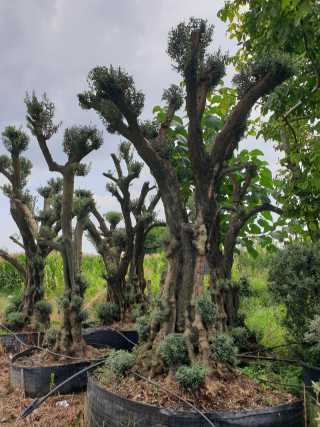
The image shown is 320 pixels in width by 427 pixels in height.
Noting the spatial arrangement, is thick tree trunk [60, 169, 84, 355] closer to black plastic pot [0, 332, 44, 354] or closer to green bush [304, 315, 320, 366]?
black plastic pot [0, 332, 44, 354]

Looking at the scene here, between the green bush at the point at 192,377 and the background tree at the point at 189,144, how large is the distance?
0.24 meters

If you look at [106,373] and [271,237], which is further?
[271,237]

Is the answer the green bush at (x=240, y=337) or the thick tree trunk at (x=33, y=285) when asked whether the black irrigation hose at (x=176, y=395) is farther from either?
the thick tree trunk at (x=33, y=285)

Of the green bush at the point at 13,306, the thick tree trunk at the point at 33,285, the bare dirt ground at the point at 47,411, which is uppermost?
the thick tree trunk at the point at 33,285

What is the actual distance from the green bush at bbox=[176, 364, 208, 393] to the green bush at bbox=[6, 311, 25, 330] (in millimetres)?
4211

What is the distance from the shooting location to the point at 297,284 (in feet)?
12.7

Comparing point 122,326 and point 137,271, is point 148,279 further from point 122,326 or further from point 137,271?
point 122,326

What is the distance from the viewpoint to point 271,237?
579cm

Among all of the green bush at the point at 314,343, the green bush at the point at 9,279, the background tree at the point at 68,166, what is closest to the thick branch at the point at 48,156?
the background tree at the point at 68,166

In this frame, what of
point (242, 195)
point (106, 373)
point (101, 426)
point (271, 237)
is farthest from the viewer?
point (271, 237)

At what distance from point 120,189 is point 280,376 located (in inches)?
143

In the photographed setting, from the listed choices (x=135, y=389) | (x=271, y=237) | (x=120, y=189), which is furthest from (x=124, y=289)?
(x=135, y=389)

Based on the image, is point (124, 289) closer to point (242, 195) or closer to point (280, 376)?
point (242, 195)

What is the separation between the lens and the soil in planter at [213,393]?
296 cm
